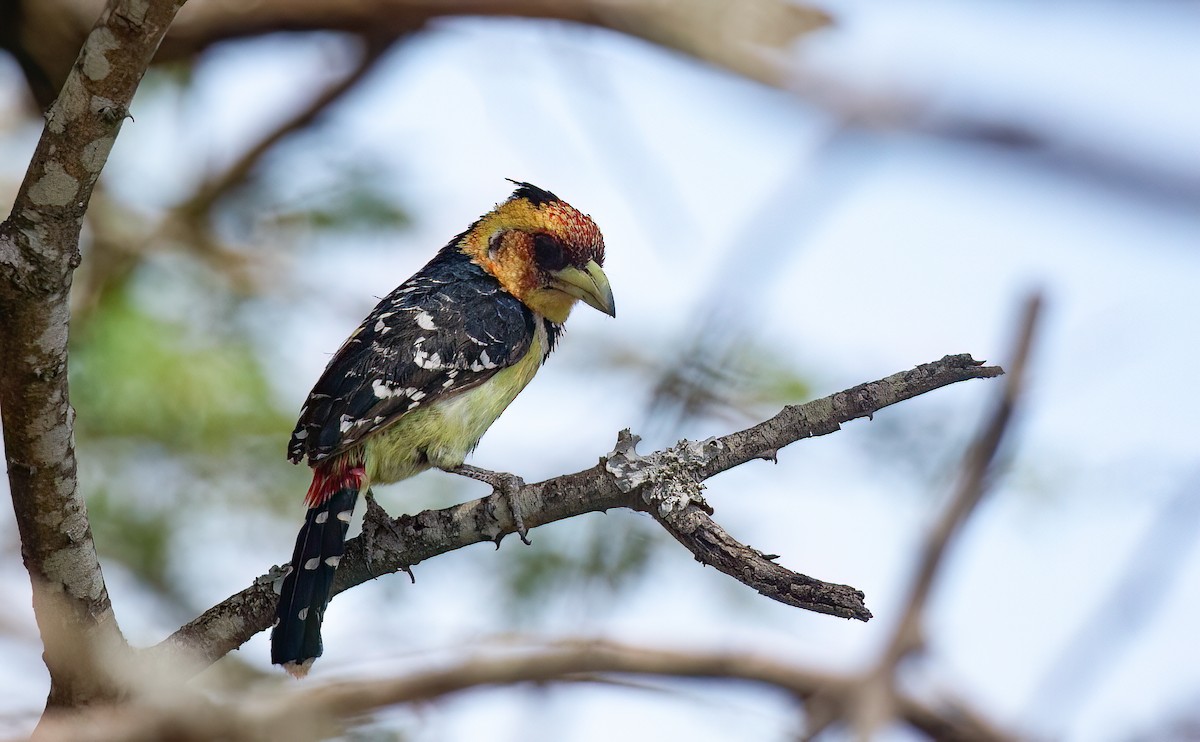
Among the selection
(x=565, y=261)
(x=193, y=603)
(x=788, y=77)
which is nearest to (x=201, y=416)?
(x=193, y=603)

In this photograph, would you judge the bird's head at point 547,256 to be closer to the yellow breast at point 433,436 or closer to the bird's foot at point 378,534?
the yellow breast at point 433,436

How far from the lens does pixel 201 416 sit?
632cm

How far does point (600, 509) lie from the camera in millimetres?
3068

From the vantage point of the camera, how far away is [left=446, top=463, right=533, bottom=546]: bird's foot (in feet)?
10.3

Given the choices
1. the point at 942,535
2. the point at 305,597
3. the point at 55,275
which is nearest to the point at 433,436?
the point at 305,597

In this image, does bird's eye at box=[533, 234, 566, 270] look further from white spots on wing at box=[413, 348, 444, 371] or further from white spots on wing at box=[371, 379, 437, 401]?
white spots on wing at box=[371, 379, 437, 401]

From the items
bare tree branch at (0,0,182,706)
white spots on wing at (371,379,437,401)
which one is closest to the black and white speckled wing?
white spots on wing at (371,379,437,401)

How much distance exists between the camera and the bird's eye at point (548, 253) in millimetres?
4480

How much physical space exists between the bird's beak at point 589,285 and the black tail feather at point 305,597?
4.47 ft

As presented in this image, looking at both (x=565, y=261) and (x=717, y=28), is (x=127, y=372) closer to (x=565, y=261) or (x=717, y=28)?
(x=565, y=261)

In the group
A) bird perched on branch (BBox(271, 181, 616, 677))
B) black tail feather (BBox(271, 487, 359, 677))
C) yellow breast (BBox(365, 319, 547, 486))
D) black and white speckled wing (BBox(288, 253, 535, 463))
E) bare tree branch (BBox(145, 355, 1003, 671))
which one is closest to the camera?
bare tree branch (BBox(145, 355, 1003, 671))

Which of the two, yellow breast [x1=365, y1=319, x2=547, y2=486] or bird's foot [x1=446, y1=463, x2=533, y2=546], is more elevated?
yellow breast [x1=365, y1=319, x2=547, y2=486]

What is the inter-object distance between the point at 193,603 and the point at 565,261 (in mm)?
2996

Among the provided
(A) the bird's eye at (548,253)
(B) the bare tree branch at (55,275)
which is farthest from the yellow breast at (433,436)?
(B) the bare tree branch at (55,275)
